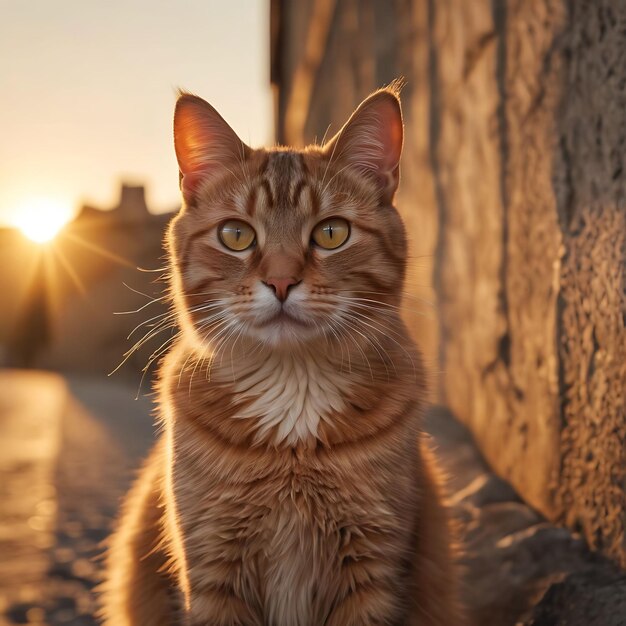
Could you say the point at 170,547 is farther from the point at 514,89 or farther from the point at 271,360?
the point at 514,89

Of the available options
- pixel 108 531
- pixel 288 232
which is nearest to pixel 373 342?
pixel 288 232

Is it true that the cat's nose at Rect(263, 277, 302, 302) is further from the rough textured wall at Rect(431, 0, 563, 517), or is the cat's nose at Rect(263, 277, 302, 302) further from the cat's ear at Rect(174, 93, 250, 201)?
the rough textured wall at Rect(431, 0, 563, 517)

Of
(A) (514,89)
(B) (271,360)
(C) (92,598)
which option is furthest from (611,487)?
(C) (92,598)

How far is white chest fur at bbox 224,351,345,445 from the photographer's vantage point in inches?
73.2

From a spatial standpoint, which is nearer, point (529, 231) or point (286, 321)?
point (286, 321)

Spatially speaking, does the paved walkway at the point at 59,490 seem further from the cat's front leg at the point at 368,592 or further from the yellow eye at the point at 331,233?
the yellow eye at the point at 331,233

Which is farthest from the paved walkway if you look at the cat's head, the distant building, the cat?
the distant building

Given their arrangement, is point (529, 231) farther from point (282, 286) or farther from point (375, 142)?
point (282, 286)

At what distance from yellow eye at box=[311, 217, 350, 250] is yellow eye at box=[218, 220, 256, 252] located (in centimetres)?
17

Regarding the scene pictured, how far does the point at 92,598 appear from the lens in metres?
2.62

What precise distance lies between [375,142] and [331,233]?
32cm

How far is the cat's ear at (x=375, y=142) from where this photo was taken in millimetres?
1997

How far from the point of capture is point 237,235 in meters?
1.95

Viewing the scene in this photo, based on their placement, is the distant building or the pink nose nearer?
the pink nose
